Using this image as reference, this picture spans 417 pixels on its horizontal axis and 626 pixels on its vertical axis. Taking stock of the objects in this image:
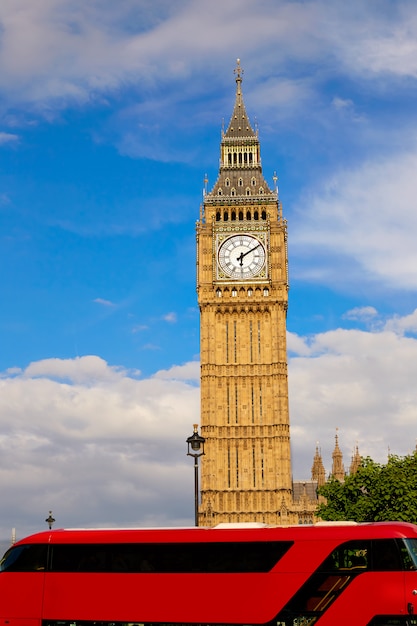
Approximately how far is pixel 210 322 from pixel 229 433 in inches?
462

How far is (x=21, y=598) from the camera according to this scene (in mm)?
26766

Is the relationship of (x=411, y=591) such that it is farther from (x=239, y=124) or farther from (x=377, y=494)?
(x=239, y=124)

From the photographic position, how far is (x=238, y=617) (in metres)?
25.0

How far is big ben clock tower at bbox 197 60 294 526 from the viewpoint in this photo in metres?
89.9

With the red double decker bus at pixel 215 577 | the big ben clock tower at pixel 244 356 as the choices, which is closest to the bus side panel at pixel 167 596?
the red double decker bus at pixel 215 577

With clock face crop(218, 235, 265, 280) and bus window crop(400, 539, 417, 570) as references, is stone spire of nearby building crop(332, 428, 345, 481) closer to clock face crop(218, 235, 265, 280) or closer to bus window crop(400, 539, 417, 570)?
clock face crop(218, 235, 265, 280)

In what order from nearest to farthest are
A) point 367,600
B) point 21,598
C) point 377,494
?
point 367,600, point 21,598, point 377,494

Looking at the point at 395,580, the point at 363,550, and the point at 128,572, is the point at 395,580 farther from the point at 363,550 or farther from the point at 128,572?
the point at 128,572

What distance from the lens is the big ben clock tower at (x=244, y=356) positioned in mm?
89875

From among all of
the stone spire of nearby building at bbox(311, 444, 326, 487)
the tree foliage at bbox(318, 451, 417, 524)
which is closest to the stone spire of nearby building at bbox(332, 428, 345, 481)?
the stone spire of nearby building at bbox(311, 444, 326, 487)

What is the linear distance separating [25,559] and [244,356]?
6725cm

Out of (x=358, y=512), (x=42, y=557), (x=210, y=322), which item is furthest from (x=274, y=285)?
(x=42, y=557)

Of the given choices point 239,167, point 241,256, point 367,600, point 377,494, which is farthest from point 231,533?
point 239,167

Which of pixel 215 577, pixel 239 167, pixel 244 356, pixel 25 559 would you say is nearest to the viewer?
pixel 215 577
